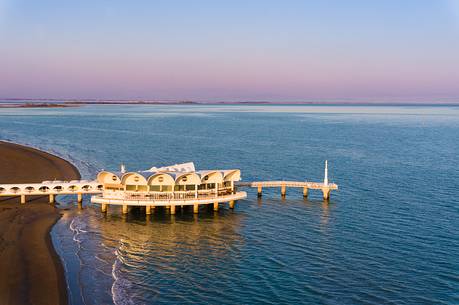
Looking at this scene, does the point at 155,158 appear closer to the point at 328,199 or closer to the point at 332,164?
the point at 332,164

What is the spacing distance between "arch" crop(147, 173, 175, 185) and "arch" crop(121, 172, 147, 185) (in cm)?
62

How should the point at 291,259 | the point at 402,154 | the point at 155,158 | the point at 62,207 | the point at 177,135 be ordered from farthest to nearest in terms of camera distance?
the point at 177,135 → the point at 402,154 → the point at 155,158 → the point at 62,207 → the point at 291,259

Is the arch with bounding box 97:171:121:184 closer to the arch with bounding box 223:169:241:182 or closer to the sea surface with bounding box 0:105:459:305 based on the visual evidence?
the sea surface with bounding box 0:105:459:305

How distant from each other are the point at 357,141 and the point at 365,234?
81.8 m

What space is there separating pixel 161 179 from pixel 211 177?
209 inches

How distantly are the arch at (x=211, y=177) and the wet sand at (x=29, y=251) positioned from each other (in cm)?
1487

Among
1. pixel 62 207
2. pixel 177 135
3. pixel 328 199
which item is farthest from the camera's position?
pixel 177 135

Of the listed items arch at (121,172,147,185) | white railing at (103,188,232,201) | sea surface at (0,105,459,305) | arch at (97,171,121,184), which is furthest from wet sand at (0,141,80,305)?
arch at (121,172,147,185)

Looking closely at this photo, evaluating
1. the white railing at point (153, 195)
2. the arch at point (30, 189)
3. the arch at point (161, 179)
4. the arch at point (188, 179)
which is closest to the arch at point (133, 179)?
the arch at point (161, 179)

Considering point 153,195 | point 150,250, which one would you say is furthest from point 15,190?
point 150,250

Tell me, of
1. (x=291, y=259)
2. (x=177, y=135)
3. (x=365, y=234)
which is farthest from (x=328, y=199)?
(x=177, y=135)

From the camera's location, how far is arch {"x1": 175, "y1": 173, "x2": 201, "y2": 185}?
155 ft

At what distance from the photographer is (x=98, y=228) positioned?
43.8 meters

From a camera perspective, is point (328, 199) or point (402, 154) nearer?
point (328, 199)
